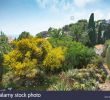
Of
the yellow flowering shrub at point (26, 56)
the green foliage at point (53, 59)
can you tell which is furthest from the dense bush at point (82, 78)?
the yellow flowering shrub at point (26, 56)

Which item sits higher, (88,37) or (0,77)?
(88,37)

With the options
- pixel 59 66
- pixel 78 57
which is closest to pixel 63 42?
pixel 78 57

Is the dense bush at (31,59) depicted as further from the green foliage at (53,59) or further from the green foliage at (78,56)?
the green foliage at (78,56)

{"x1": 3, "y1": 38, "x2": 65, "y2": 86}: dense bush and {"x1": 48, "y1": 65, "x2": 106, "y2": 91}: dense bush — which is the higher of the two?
{"x1": 3, "y1": 38, "x2": 65, "y2": 86}: dense bush

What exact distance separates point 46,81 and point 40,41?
4.85ft

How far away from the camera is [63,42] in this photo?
1287 cm

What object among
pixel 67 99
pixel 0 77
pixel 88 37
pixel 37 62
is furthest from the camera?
pixel 88 37

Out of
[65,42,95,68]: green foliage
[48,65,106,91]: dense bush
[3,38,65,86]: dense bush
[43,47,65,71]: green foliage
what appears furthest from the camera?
[65,42,95,68]: green foliage

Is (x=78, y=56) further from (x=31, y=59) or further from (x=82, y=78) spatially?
(x=82, y=78)

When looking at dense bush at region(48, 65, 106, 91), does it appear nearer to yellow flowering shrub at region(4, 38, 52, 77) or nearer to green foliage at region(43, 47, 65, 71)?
green foliage at region(43, 47, 65, 71)

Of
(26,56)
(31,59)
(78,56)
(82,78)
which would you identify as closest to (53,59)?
(31,59)

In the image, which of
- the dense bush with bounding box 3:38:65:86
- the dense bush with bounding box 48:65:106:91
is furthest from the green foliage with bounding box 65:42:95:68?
the dense bush with bounding box 48:65:106:91

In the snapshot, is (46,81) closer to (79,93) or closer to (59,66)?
(59,66)

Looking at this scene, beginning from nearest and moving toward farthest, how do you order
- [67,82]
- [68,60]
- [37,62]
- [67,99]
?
[67,99] → [67,82] → [37,62] → [68,60]
